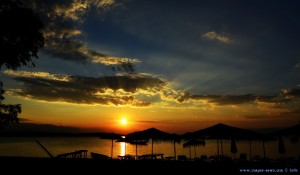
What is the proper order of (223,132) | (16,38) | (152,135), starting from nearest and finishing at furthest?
(16,38)
(223,132)
(152,135)

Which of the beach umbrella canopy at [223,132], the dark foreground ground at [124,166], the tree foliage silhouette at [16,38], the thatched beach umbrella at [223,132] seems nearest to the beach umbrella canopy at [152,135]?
the beach umbrella canopy at [223,132]

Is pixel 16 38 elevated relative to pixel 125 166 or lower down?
elevated

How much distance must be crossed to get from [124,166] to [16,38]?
7864mm

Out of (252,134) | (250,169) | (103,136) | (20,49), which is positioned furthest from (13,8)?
(103,136)

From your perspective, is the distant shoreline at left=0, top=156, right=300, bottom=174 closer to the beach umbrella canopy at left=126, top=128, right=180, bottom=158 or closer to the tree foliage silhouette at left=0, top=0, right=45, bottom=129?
the tree foliage silhouette at left=0, top=0, right=45, bottom=129

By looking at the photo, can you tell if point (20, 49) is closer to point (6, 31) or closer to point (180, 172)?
point (6, 31)

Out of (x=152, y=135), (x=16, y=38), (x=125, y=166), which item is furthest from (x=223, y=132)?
(x=16, y=38)

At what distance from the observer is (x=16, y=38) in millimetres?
13305

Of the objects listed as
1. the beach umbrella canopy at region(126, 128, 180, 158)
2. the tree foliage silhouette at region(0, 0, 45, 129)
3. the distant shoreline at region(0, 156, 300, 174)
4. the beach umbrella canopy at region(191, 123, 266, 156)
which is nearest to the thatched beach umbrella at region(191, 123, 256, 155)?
the beach umbrella canopy at region(191, 123, 266, 156)

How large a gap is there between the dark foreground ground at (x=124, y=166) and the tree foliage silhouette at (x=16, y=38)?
243 cm

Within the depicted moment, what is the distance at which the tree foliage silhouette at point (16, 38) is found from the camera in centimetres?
1277

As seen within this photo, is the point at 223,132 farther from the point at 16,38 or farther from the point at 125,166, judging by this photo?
the point at 16,38

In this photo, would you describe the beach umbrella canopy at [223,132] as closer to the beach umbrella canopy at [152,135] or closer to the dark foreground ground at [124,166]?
the beach umbrella canopy at [152,135]

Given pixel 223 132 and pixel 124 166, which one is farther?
pixel 223 132
